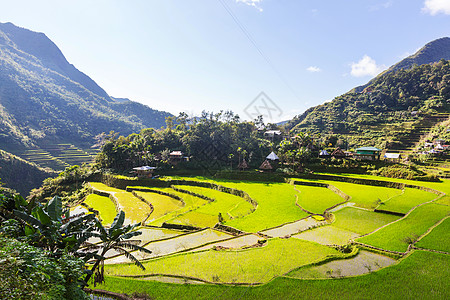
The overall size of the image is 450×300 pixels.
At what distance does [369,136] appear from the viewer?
62.2 m

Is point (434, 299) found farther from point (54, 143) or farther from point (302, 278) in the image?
point (54, 143)

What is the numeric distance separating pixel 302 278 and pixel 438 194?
2240 cm

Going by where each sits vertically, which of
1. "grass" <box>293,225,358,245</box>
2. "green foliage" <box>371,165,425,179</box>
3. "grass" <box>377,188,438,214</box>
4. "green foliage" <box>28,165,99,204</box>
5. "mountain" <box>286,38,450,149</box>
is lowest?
"green foliage" <box>28,165,99,204</box>

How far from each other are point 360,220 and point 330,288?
33.2ft

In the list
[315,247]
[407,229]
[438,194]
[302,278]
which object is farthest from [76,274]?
[438,194]

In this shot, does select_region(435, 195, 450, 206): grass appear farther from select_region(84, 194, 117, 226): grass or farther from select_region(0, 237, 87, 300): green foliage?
select_region(84, 194, 117, 226): grass

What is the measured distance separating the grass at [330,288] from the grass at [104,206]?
15.3 metres

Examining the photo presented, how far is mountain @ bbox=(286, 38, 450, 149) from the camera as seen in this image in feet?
→ 196

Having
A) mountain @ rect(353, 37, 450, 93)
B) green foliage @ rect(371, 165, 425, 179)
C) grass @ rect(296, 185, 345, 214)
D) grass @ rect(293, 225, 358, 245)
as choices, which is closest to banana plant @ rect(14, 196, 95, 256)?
grass @ rect(293, 225, 358, 245)

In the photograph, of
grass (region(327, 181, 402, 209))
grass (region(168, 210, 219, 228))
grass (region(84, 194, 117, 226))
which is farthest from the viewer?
grass (region(84, 194, 117, 226))

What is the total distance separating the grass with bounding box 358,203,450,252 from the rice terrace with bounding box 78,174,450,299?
54mm

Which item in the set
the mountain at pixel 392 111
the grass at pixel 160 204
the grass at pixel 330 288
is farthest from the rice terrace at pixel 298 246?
the mountain at pixel 392 111

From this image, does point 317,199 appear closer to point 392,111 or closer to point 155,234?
point 155,234

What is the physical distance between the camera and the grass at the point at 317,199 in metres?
20.4
